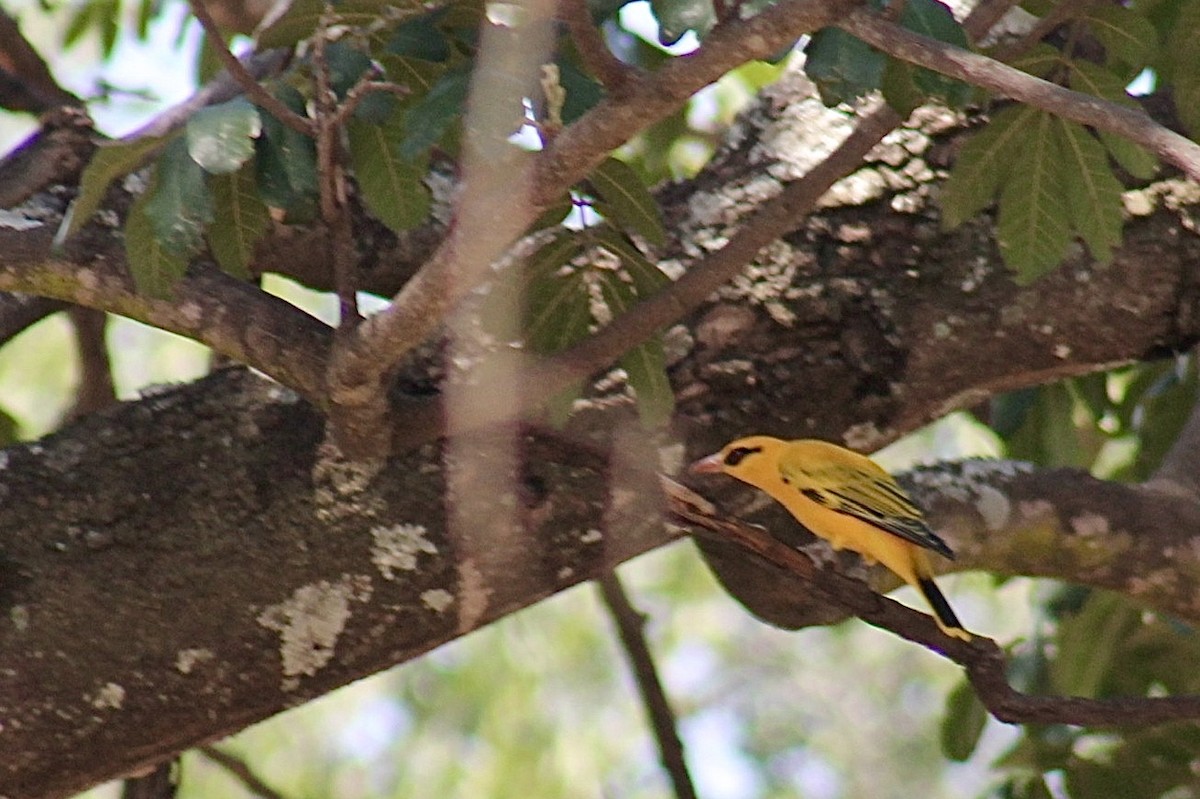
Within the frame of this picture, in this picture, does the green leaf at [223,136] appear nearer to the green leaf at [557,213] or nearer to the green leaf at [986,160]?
the green leaf at [557,213]

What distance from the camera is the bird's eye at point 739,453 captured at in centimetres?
256

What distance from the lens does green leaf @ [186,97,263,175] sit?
1.97m

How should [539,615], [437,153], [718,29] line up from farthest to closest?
1. [539,615]
2. [437,153]
3. [718,29]

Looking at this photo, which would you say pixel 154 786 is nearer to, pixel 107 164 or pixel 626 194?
pixel 107 164

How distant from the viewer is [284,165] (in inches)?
85.4

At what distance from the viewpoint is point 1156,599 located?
2.95 meters

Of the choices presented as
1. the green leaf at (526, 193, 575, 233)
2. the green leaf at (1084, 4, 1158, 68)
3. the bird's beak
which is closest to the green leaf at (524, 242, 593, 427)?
the green leaf at (526, 193, 575, 233)

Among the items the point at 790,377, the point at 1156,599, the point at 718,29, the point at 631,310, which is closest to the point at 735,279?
the point at 790,377

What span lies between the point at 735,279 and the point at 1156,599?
1023 mm

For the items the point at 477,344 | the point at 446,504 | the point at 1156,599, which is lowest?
the point at 1156,599

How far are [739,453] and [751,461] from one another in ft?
0.08

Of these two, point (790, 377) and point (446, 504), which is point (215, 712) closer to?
point (446, 504)

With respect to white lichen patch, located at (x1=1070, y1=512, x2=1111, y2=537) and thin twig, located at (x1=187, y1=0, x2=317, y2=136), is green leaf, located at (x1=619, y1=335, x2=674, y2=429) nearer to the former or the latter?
thin twig, located at (x1=187, y1=0, x2=317, y2=136)

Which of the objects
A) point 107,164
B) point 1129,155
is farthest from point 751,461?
point 107,164
